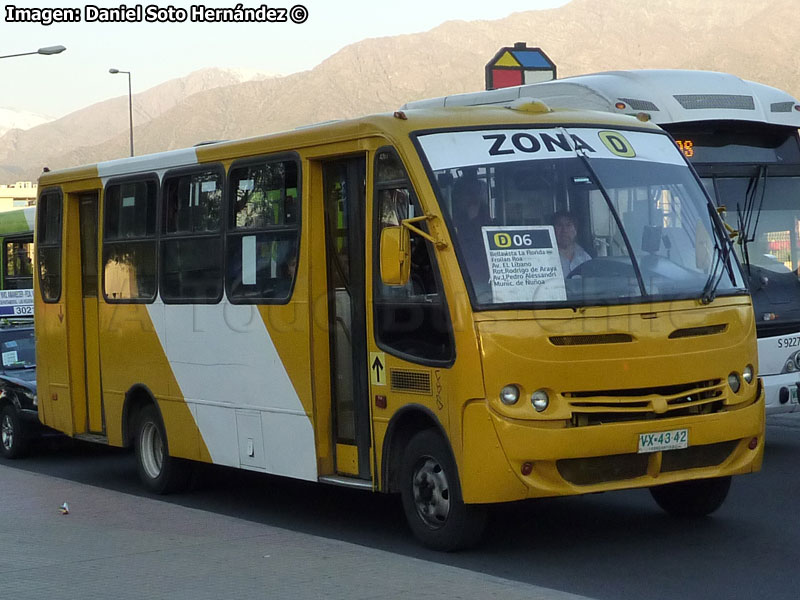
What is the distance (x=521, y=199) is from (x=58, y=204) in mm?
6909

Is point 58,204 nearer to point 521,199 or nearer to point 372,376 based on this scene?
point 372,376

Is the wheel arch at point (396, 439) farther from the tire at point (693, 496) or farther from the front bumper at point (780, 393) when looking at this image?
the front bumper at point (780, 393)

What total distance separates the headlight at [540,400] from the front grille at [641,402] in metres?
0.12

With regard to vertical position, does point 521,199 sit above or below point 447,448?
above

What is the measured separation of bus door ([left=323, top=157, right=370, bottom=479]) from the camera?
31.5 feet

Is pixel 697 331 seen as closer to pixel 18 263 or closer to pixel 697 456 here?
pixel 697 456

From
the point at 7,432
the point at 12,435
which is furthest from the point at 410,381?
the point at 7,432

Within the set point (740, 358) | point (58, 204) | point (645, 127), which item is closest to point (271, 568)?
point (740, 358)

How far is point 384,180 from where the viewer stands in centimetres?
920

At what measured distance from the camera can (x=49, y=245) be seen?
47.3 feet

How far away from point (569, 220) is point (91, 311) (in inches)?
250

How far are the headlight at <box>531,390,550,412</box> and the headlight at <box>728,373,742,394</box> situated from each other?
1318mm

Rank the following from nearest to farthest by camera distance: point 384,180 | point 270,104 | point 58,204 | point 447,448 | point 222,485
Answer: point 447,448, point 384,180, point 222,485, point 58,204, point 270,104

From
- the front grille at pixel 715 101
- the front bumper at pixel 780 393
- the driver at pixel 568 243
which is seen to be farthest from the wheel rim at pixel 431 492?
the front grille at pixel 715 101
